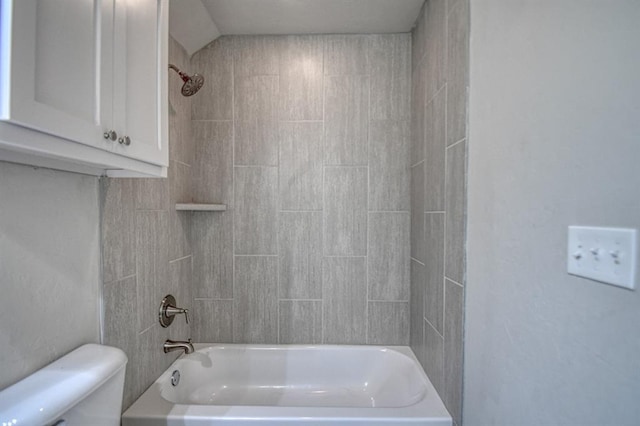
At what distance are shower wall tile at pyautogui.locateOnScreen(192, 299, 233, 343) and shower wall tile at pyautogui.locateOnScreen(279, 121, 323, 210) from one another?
745 mm

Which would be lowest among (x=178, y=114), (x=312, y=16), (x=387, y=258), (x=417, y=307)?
(x=417, y=307)

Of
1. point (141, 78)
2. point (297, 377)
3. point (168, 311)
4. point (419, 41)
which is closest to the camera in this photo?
point (141, 78)

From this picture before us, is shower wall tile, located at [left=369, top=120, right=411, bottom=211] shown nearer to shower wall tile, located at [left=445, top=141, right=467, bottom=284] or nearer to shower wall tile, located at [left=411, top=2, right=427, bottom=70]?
shower wall tile, located at [left=411, top=2, right=427, bottom=70]

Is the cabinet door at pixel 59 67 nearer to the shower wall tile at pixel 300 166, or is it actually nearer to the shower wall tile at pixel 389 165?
the shower wall tile at pixel 300 166

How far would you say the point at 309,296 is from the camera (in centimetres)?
203

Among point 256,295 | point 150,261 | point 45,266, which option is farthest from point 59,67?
point 256,295

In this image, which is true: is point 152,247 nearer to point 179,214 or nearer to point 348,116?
point 179,214

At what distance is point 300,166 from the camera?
6.61ft

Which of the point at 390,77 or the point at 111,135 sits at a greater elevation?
the point at 390,77

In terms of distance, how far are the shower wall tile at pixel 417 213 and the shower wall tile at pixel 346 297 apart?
0.34 metres

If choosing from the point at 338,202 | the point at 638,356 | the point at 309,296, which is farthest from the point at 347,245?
the point at 638,356

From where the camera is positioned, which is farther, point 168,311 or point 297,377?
point 297,377

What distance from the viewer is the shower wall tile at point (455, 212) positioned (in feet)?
3.98

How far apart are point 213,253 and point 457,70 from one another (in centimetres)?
167
